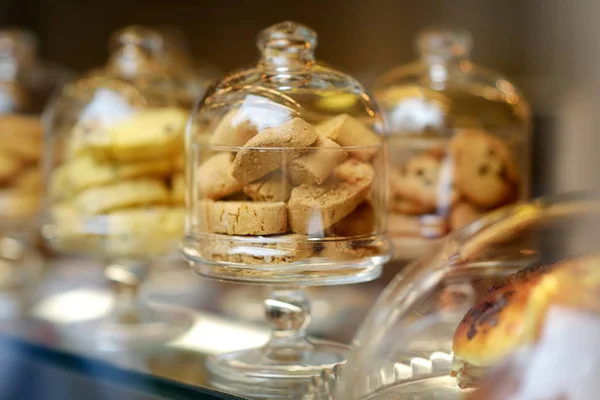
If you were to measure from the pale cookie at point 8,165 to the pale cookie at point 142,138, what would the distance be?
236 millimetres

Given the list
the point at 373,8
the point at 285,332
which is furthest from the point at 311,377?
the point at 373,8

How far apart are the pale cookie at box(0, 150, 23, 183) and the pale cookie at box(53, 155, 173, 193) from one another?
0.65 feet

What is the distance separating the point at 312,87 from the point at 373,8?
1.07 metres

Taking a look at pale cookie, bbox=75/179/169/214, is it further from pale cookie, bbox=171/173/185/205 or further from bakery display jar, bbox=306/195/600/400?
bakery display jar, bbox=306/195/600/400

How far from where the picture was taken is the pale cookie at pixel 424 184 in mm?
806

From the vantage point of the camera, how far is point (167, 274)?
1195 mm

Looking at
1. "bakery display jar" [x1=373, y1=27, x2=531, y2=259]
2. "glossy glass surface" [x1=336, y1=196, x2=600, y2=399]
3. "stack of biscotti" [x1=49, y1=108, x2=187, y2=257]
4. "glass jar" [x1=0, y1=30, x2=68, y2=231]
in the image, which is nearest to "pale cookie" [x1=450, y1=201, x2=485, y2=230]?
"bakery display jar" [x1=373, y1=27, x2=531, y2=259]

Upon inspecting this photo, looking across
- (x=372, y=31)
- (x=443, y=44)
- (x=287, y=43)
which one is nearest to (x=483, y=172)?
(x=443, y=44)

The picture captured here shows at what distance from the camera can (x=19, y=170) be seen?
40.4 inches

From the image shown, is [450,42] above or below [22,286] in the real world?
above

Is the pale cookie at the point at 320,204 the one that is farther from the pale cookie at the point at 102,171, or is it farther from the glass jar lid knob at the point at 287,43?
the pale cookie at the point at 102,171

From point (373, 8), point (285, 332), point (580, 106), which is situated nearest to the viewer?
point (285, 332)

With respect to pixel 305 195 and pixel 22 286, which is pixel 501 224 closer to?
pixel 305 195

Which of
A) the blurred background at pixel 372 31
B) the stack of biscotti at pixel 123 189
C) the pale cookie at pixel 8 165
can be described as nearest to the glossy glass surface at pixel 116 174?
the stack of biscotti at pixel 123 189
